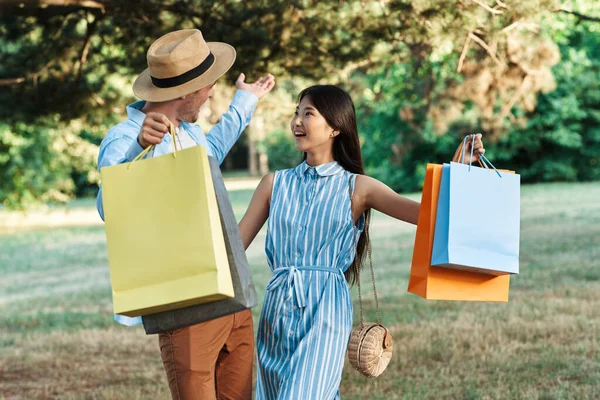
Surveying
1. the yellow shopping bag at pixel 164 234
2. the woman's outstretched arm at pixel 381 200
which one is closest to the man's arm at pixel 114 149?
the yellow shopping bag at pixel 164 234

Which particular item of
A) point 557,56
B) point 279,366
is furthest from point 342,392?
point 557,56

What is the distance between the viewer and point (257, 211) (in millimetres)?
3248

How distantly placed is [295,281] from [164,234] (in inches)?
29.7

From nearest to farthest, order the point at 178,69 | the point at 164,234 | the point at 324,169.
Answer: the point at 164,234 → the point at 178,69 → the point at 324,169

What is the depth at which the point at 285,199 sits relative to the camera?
10.4 ft

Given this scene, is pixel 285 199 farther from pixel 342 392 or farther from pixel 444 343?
pixel 444 343

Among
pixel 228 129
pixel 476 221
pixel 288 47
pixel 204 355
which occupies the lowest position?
pixel 204 355

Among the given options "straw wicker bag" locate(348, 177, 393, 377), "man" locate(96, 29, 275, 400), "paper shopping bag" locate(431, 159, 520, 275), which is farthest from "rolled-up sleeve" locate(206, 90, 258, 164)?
"paper shopping bag" locate(431, 159, 520, 275)

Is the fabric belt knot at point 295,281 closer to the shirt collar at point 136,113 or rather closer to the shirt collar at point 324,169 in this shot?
the shirt collar at point 324,169

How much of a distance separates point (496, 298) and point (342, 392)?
8.28ft

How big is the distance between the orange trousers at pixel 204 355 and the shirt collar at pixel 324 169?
55 centimetres

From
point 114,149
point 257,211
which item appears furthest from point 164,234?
point 257,211

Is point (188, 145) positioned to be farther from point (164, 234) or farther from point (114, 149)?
point (164, 234)

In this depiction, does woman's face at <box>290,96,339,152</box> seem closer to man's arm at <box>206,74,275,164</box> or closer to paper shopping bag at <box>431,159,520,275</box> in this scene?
man's arm at <box>206,74,275,164</box>
